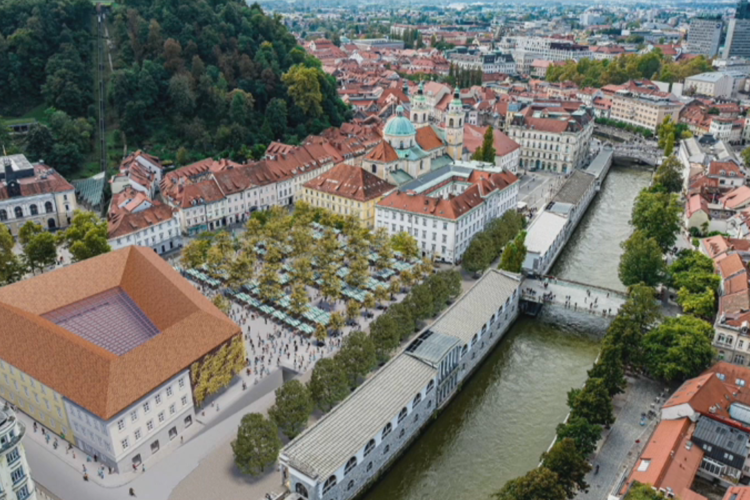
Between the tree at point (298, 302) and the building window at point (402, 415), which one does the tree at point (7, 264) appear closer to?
the tree at point (298, 302)

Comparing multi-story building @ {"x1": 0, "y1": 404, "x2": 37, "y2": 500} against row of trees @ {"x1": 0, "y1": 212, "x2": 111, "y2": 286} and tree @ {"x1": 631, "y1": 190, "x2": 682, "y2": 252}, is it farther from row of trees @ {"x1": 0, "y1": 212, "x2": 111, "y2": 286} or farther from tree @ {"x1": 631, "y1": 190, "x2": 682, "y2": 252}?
tree @ {"x1": 631, "y1": 190, "x2": 682, "y2": 252}

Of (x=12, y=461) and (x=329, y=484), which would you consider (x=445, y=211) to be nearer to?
(x=329, y=484)

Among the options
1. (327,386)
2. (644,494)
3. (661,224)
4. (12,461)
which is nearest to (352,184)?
(661,224)


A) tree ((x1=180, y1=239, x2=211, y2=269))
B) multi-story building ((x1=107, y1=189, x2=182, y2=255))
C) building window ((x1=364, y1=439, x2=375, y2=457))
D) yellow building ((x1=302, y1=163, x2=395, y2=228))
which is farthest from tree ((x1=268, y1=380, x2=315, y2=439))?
yellow building ((x1=302, y1=163, x2=395, y2=228))

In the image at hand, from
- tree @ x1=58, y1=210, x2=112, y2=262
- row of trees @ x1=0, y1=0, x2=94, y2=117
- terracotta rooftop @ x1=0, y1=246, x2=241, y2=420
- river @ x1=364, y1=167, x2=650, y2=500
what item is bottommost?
river @ x1=364, y1=167, x2=650, y2=500

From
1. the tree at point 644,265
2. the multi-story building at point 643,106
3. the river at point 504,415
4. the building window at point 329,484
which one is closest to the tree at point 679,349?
the river at point 504,415
